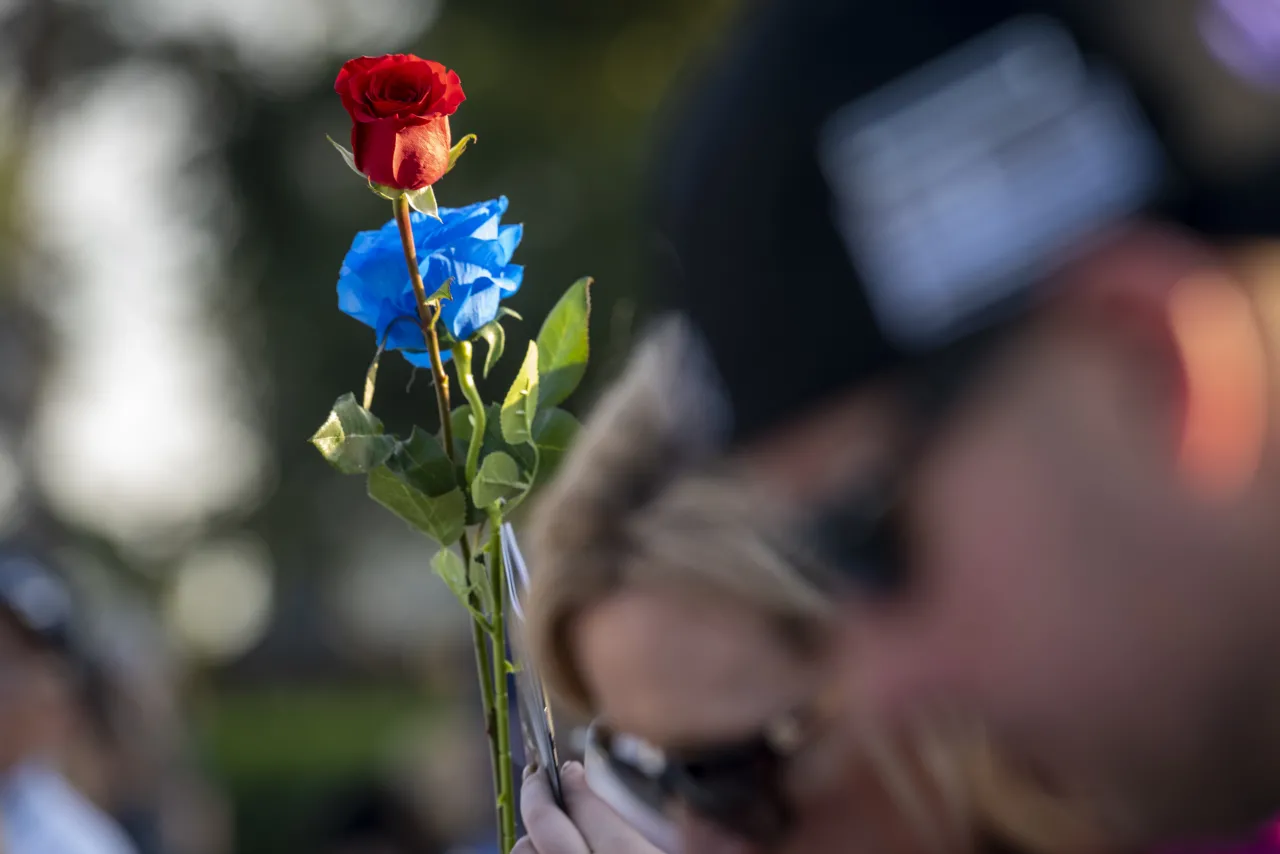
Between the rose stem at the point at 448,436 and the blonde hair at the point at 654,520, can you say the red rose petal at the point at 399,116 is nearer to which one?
the rose stem at the point at 448,436

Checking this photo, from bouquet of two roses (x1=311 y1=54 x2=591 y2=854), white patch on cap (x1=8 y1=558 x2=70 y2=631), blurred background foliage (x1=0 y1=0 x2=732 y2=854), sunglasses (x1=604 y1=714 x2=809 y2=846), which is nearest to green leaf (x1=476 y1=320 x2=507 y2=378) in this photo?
bouquet of two roses (x1=311 y1=54 x2=591 y2=854)

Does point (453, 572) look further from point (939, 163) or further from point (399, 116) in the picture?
point (939, 163)

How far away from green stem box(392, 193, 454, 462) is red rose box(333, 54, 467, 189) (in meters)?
0.03

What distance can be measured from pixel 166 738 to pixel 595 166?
8.33 m

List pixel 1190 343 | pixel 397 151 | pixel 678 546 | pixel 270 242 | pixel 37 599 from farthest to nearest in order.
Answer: pixel 270 242, pixel 37 599, pixel 397 151, pixel 678 546, pixel 1190 343

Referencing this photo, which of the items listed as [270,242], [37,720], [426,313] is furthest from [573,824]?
[270,242]

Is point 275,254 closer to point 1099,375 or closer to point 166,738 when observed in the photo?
point 166,738

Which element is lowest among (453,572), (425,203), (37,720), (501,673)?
(37,720)

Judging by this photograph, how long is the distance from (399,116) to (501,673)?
1.74ft

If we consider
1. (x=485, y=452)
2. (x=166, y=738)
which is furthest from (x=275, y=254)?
(x=485, y=452)

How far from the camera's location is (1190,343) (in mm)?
771

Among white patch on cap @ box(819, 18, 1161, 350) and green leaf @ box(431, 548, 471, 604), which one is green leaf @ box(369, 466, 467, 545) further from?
white patch on cap @ box(819, 18, 1161, 350)

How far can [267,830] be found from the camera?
10961 millimetres

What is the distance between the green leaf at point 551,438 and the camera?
133 cm
